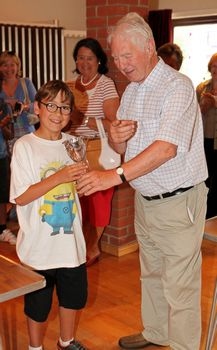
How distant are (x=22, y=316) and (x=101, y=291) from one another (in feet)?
1.69

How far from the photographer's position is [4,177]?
3.74 m

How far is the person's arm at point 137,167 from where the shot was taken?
5.55 ft

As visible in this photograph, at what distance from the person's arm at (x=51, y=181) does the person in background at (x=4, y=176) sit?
180 cm

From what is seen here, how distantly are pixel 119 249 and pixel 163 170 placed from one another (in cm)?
170

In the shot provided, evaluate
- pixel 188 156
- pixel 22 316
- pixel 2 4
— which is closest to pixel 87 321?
pixel 22 316

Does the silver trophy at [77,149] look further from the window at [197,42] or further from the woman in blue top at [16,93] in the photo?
the window at [197,42]

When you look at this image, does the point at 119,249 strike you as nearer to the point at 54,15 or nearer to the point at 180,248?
the point at 180,248

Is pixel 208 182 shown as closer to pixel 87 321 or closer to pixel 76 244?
pixel 87 321

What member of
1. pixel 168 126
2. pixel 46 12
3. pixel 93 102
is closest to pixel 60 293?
pixel 168 126

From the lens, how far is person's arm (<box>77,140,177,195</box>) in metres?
1.69

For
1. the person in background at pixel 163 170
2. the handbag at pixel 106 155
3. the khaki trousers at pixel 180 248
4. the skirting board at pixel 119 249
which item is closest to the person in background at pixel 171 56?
the handbag at pixel 106 155

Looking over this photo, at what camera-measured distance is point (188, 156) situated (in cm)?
185

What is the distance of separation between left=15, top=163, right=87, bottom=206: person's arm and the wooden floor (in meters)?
0.73

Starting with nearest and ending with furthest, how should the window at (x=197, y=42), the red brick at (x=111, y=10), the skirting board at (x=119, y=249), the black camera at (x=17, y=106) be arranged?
the red brick at (x=111, y=10)
the skirting board at (x=119, y=249)
the black camera at (x=17, y=106)
the window at (x=197, y=42)
